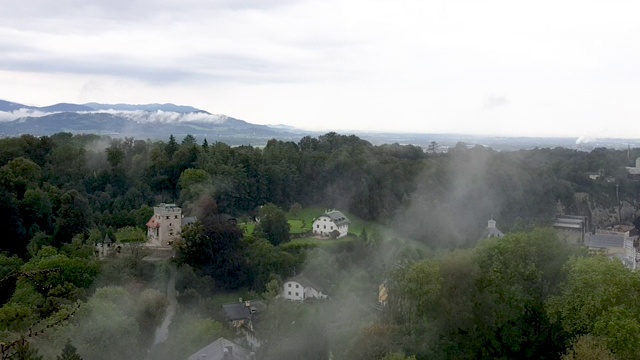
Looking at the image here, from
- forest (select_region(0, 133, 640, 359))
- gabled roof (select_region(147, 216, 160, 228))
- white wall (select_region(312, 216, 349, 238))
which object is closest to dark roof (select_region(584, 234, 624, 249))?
forest (select_region(0, 133, 640, 359))

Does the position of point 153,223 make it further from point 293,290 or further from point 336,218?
point 336,218

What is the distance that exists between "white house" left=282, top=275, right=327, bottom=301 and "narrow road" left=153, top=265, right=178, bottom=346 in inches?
150

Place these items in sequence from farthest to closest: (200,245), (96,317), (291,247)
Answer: (291,247) → (200,245) → (96,317)

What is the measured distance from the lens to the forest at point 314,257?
11.2 meters

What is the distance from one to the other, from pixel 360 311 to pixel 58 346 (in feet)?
24.7

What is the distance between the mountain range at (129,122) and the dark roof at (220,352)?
4725 centimetres

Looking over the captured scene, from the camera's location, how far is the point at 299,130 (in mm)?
114938

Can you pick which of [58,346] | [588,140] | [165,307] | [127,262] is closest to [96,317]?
[58,346]

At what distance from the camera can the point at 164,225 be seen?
22.4m

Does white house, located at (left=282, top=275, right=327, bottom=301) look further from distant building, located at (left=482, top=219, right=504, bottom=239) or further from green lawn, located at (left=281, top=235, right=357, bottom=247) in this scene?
distant building, located at (left=482, top=219, right=504, bottom=239)

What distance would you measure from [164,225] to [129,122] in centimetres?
5727

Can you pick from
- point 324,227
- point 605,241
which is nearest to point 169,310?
point 324,227

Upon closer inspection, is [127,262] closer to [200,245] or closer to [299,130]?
[200,245]

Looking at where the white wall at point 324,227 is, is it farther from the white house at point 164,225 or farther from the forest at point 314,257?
the white house at point 164,225
